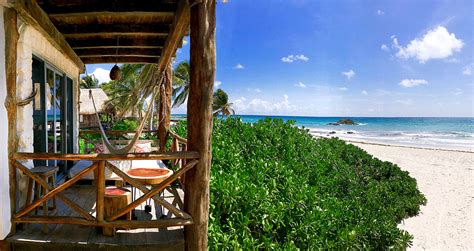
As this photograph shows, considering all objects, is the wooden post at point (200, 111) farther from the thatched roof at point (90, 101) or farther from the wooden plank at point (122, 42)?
the thatched roof at point (90, 101)

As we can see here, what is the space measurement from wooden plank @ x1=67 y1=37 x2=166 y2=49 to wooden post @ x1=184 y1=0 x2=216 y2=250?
185cm

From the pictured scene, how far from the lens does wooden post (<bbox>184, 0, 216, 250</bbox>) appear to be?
2588 millimetres

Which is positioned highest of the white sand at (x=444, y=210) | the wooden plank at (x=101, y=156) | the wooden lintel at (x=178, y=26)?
the wooden lintel at (x=178, y=26)

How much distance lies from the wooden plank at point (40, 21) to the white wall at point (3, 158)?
17 cm

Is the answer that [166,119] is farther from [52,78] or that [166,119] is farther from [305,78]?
[305,78]

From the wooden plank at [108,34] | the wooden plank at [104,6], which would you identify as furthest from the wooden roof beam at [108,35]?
the wooden plank at [104,6]

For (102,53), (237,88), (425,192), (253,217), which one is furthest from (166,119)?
(237,88)

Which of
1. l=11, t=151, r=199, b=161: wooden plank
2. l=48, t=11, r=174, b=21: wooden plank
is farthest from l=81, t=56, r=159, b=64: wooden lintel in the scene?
l=11, t=151, r=199, b=161: wooden plank

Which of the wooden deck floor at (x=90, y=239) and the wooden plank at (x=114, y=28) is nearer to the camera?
the wooden deck floor at (x=90, y=239)

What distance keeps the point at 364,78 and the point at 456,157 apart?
5076cm

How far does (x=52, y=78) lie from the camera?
418 centimetres

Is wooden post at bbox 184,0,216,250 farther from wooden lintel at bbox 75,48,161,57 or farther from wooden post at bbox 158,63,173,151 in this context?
wooden post at bbox 158,63,173,151

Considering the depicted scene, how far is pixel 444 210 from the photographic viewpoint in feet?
23.6

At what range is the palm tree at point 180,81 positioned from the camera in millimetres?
17397
